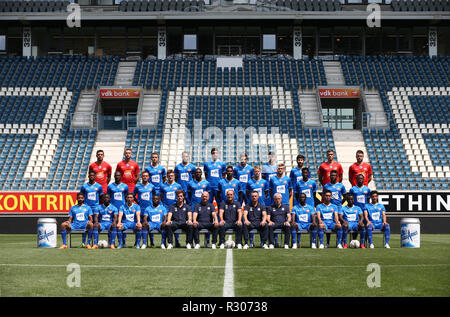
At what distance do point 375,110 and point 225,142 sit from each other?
7.69 metres

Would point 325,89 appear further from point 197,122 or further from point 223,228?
point 223,228

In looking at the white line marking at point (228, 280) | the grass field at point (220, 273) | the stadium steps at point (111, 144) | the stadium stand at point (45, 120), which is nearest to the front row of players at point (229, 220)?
the grass field at point (220, 273)

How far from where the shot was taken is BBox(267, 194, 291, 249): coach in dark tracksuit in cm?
1373

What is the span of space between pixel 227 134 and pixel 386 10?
1238 cm

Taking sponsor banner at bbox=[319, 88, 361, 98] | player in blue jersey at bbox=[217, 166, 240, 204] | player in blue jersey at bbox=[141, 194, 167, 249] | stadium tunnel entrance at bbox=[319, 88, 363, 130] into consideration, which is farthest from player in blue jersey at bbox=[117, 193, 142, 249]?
sponsor banner at bbox=[319, 88, 361, 98]

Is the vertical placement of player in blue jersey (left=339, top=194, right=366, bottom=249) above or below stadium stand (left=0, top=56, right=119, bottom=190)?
below

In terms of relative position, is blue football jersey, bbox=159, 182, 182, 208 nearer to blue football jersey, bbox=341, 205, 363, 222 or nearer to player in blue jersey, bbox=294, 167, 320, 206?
player in blue jersey, bbox=294, 167, 320, 206

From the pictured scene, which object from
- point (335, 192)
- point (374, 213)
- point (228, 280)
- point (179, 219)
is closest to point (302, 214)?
point (335, 192)

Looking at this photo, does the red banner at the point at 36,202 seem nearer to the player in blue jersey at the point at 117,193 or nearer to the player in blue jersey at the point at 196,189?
the player in blue jersey at the point at 117,193

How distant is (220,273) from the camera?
27.6 ft

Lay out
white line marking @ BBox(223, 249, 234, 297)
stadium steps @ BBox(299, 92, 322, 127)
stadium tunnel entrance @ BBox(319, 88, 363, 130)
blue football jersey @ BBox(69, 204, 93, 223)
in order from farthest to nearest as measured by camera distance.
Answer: stadium tunnel entrance @ BBox(319, 88, 363, 130)
stadium steps @ BBox(299, 92, 322, 127)
blue football jersey @ BBox(69, 204, 93, 223)
white line marking @ BBox(223, 249, 234, 297)

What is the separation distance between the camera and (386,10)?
3481 centimetres

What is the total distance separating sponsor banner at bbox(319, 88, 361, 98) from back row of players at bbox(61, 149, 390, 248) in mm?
16699
